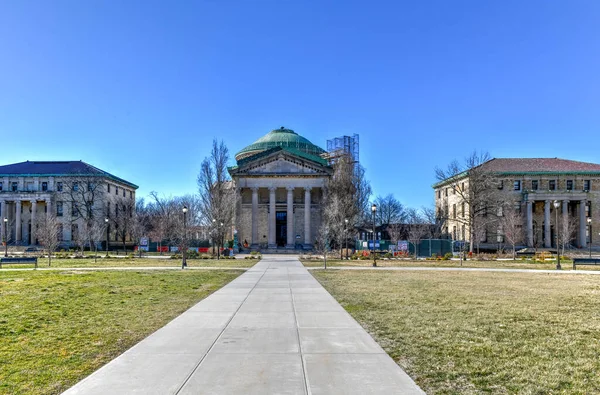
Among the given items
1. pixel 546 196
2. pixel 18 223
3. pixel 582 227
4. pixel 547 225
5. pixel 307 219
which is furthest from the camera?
pixel 18 223

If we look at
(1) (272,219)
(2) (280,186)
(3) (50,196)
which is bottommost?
(1) (272,219)

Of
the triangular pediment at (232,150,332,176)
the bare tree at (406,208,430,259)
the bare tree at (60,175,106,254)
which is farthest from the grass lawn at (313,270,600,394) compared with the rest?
the bare tree at (60,175,106,254)

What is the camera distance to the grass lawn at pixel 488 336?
6324 millimetres

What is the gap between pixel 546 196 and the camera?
Answer: 74562mm

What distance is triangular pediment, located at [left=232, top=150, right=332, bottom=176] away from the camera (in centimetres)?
6681

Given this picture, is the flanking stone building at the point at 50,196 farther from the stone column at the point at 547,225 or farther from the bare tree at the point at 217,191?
the stone column at the point at 547,225

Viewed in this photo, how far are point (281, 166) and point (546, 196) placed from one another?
1799 inches

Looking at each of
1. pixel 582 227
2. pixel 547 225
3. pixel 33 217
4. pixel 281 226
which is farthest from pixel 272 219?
pixel 582 227

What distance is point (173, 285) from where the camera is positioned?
19312mm

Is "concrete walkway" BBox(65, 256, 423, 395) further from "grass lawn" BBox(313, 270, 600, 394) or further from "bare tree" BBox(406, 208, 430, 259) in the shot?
"bare tree" BBox(406, 208, 430, 259)

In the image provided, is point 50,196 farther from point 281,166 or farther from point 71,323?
point 71,323

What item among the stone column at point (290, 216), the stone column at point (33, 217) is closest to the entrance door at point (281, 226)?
the stone column at point (290, 216)

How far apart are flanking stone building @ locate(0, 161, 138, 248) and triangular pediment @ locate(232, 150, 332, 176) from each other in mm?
27559

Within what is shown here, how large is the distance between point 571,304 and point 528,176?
69.9 metres
